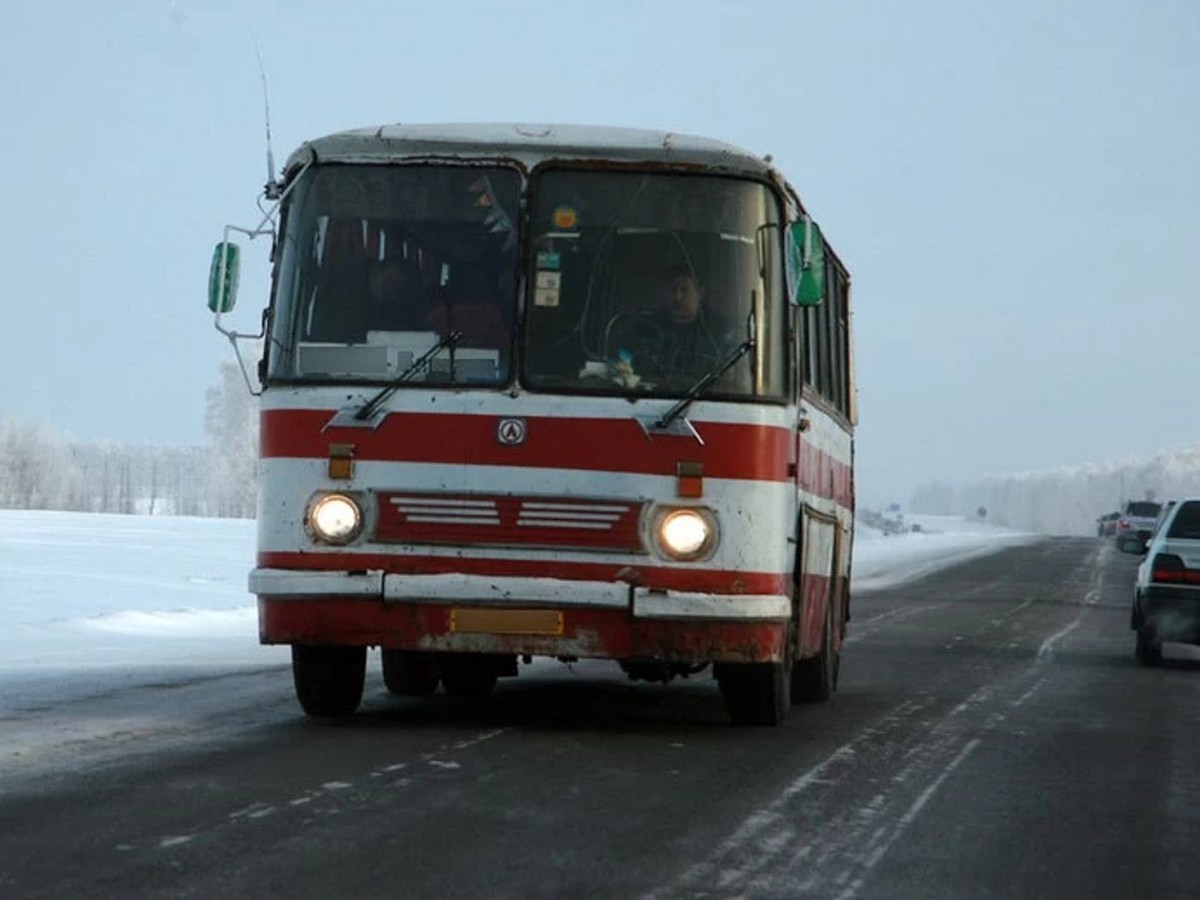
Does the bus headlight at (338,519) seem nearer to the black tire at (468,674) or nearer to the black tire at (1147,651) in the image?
the black tire at (468,674)

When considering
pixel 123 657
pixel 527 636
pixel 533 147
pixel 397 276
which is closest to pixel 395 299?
pixel 397 276

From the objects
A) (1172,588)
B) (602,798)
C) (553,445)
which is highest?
(553,445)

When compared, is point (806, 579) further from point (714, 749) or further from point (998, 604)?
point (998, 604)

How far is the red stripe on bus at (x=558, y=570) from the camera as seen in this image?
1113 cm

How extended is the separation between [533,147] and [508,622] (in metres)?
2.31

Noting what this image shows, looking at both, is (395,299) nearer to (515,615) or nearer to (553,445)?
(553,445)

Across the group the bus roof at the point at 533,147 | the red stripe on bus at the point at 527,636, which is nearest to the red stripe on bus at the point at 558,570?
the red stripe on bus at the point at 527,636

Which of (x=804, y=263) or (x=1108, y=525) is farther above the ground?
(x=1108, y=525)

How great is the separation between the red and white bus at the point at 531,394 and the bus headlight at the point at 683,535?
0.03 feet

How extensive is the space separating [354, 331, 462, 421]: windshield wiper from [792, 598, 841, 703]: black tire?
4162mm

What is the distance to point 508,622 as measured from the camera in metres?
11.1

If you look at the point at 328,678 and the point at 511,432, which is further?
the point at 328,678

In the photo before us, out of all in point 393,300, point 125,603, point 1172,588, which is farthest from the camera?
point 125,603

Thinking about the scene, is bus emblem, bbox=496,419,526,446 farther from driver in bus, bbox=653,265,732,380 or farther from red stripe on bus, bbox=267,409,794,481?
driver in bus, bbox=653,265,732,380
